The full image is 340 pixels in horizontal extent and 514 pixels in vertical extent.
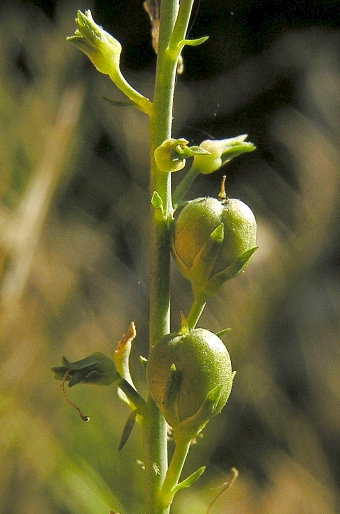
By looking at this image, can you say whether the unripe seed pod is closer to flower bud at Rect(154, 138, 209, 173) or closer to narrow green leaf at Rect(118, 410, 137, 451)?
narrow green leaf at Rect(118, 410, 137, 451)

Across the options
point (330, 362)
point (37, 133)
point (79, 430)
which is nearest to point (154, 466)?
point (79, 430)

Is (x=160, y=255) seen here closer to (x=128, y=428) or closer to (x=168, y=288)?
(x=168, y=288)

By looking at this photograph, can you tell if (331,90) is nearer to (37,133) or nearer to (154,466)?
(37,133)

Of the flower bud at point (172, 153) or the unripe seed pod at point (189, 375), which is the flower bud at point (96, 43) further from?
the unripe seed pod at point (189, 375)

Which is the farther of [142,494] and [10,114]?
[10,114]

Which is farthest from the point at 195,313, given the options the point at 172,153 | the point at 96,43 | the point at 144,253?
the point at 144,253

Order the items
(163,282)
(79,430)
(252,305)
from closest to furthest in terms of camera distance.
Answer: (163,282)
(79,430)
(252,305)

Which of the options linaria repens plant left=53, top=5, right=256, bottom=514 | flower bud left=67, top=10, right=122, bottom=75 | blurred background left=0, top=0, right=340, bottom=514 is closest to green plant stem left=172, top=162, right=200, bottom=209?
linaria repens plant left=53, top=5, right=256, bottom=514
